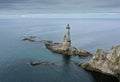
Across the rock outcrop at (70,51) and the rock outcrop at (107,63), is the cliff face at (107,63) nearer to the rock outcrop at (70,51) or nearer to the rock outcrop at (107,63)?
the rock outcrop at (107,63)

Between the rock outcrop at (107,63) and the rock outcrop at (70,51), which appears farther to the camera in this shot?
the rock outcrop at (70,51)

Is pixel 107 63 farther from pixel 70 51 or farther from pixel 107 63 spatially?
pixel 70 51

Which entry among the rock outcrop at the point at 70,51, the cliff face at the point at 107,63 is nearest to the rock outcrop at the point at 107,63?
the cliff face at the point at 107,63

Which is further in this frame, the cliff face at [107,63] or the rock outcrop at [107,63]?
the cliff face at [107,63]

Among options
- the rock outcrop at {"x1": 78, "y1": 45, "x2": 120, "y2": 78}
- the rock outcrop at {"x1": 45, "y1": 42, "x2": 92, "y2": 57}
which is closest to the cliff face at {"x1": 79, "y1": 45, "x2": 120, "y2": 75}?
the rock outcrop at {"x1": 78, "y1": 45, "x2": 120, "y2": 78}

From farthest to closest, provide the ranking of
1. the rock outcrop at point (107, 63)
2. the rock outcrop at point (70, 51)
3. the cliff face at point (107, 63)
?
the rock outcrop at point (70, 51), the cliff face at point (107, 63), the rock outcrop at point (107, 63)

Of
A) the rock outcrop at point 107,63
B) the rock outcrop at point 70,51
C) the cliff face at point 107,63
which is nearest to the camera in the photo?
the rock outcrop at point 107,63

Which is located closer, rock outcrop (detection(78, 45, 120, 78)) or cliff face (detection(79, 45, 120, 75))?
rock outcrop (detection(78, 45, 120, 78))

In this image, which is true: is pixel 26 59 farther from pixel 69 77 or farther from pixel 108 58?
pixel 108 58

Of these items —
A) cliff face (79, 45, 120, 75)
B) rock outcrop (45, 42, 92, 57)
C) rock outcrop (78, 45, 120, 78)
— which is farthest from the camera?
rock outcrop (45, 42, 92, 57)

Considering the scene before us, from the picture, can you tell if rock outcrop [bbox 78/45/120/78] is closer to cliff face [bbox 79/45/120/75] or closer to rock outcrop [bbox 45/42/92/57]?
cliff face [bbox 79/45/120/75]
